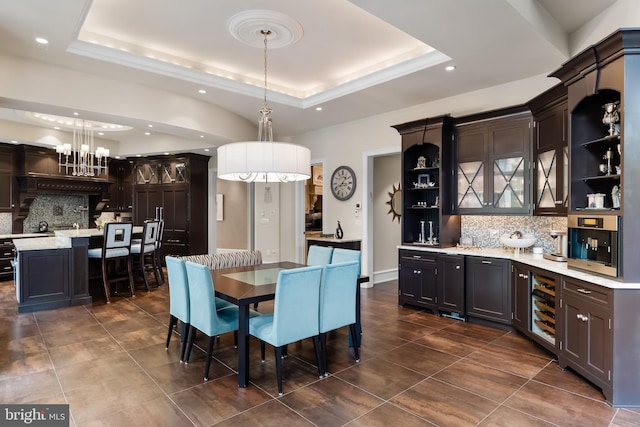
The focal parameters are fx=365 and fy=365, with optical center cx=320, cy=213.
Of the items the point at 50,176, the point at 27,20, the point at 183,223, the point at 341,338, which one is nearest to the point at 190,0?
the point at 27,20

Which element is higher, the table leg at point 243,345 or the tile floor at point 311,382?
the table leg at point 243,345

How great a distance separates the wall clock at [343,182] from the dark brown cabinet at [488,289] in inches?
102

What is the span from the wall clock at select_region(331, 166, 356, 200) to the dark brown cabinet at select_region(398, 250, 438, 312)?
69.5 inches

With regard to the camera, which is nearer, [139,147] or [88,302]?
[88,302]

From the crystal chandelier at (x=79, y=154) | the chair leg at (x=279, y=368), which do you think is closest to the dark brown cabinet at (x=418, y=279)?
the chair leg at (x=279, y=368)

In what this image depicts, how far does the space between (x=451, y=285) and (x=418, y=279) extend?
473mm

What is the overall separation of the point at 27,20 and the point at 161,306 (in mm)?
3534

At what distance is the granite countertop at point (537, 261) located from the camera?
2537 millimetres

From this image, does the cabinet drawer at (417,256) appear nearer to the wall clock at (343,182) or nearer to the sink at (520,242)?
the sink at (520,242)

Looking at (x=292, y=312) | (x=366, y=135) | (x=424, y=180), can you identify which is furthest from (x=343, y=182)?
(x=292, y=312)

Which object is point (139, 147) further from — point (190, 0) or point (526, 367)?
point (526, 367)

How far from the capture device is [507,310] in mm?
3994

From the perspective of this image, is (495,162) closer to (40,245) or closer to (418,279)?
(418,279)

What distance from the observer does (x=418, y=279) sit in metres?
4.84
